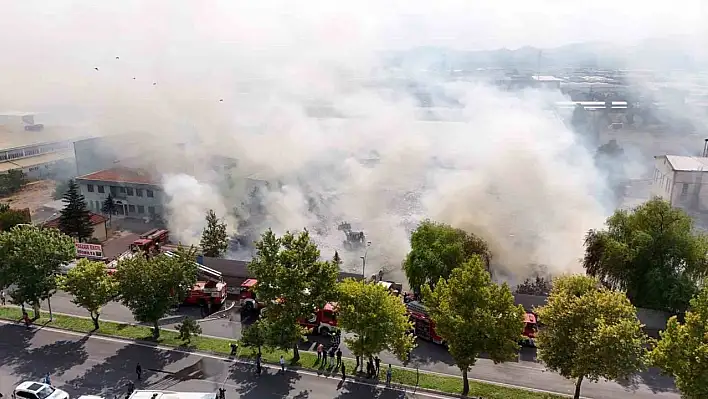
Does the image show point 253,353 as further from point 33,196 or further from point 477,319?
point 33,196

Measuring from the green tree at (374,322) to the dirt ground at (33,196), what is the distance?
3595 cm

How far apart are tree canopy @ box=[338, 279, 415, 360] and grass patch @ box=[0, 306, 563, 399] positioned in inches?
66.2

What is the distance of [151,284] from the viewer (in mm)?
16906

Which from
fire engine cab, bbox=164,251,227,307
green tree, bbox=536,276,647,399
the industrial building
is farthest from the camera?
the industrial building

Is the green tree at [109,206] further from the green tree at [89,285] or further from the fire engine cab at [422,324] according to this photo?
the fire engine cab at [422,324]

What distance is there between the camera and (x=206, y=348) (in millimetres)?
17484

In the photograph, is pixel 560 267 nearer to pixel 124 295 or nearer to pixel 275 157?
pixel 124 295

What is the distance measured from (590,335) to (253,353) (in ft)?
34.0

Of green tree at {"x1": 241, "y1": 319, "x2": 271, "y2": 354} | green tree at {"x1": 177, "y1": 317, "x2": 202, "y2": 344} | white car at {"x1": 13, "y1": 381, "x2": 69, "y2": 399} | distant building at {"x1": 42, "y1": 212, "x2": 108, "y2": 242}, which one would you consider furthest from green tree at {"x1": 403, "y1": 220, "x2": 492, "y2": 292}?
distant building at {"x1": 42, "y1": 212, "x2": 108, "y2": 242}

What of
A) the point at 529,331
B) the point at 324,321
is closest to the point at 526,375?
the point at 529,331

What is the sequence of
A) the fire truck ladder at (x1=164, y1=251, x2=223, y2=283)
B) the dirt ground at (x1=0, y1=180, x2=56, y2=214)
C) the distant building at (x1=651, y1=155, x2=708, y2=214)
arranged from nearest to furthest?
the fire truck ladder at (x1=164, y1=251, x2=223, y2=283), the distant building at (x1=651, y1=155, x2=708, y2=214), the dirt ground at (x1=0, y1=180, x2=56, y2=214)

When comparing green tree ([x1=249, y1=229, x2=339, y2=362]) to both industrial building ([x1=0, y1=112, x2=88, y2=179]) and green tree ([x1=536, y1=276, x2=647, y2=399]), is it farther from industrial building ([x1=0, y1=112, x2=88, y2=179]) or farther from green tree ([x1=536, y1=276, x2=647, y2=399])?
industrial building ([x1=0, y1=112, x2=88, y2=179])

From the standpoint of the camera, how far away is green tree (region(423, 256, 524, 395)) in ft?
44.3

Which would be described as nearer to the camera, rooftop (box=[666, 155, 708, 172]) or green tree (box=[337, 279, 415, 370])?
green tree (box=[337, 279, 415, 370])
